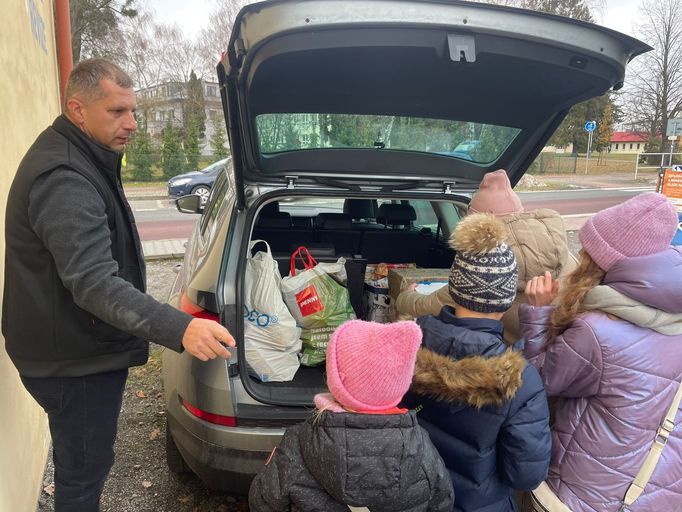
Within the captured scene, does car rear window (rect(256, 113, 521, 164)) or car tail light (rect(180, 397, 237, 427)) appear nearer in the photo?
car tail light (rect(180, 397, 237, 427))

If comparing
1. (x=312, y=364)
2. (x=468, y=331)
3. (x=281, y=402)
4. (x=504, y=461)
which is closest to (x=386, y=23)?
(x=468, y=331)

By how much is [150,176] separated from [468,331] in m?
21.7

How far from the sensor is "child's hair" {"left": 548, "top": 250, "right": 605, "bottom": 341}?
1505 millimetres

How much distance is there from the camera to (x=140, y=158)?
67.5 feet

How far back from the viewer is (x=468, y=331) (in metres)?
1.42

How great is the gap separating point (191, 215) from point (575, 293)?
13115 millimetres

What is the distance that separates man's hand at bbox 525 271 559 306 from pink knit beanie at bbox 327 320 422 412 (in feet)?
2.16

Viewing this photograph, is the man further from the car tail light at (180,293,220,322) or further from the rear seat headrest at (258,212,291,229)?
the rear seat headrest at (258,212,291,229)

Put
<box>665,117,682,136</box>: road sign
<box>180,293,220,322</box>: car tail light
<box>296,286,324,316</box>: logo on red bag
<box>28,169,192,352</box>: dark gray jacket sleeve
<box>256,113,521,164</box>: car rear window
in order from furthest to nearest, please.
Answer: <box>665,117,682,136</box>: road sign, <box>296,286,324,316</box>: logo on red bag, <box>256,113,521,164</box>: car rear window, <box>180,293,220,322</box>: car tail light, <box>28,169,192,352</box>: dark gray jacket sleeve

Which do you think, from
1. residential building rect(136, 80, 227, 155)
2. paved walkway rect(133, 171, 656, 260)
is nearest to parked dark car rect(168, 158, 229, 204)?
paved walkway rect(133, 171, 656, 260)

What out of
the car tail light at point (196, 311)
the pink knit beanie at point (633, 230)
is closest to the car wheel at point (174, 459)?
the car tail light at point (196, 311)

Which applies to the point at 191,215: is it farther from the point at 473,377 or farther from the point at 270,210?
the point at 473,377

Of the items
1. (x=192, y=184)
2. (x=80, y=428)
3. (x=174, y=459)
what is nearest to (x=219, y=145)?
(x=192, y=184)

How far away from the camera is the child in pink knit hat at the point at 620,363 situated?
1.39 meters
